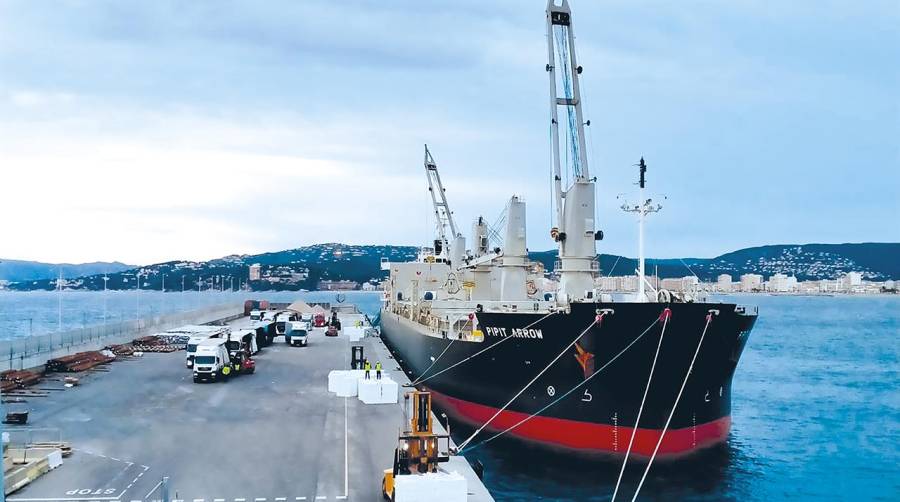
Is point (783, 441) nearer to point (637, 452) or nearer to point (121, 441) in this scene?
point (637, 452)

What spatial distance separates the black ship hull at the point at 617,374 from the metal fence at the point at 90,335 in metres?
24.6

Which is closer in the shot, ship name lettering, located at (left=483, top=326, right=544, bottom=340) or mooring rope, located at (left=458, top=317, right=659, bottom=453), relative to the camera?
mooring rope, located at (left=458, top=317, right=659, bottom=453)

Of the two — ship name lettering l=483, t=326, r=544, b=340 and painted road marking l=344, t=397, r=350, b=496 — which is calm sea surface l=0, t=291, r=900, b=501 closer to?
ship name lettering l=483, t=326, r=544, b=340

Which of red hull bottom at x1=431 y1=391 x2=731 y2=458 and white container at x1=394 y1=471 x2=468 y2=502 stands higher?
white container at x1=394 y1=471 x2=468 y2=502

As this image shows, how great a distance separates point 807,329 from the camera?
111m

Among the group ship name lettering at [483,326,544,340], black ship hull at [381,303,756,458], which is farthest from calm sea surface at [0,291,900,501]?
ship name lettering at [483,326,544,340]

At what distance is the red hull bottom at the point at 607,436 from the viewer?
23.3m

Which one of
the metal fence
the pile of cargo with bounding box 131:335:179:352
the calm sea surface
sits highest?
the metal fence

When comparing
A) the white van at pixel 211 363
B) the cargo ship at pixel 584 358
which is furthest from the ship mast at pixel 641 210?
the white van at pixel 211 363

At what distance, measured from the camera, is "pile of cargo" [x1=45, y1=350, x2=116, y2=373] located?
35.8m

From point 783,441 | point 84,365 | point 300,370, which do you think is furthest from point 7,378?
point 783,441

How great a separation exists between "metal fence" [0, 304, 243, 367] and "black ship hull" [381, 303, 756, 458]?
24554 mm

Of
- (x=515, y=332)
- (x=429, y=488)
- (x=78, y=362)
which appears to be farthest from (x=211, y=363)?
(x=429, y=488)

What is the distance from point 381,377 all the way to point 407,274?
32781 millimetres
